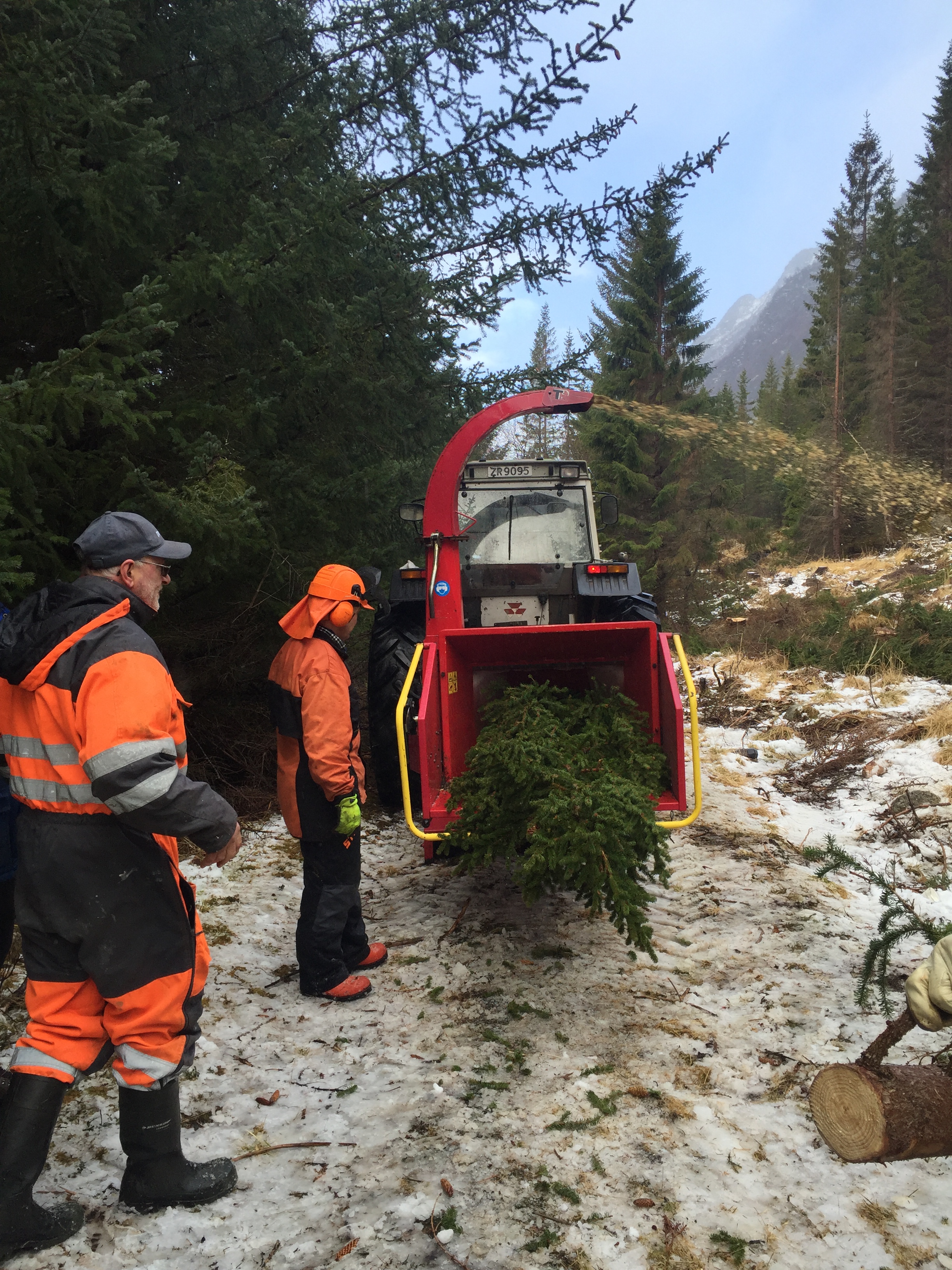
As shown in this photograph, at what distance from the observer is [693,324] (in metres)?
18.4

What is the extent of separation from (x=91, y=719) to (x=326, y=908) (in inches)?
64.4

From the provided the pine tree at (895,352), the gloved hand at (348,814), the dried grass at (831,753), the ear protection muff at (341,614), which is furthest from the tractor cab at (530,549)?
the pine tree at (895,352)

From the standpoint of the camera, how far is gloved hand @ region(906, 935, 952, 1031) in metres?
1.69

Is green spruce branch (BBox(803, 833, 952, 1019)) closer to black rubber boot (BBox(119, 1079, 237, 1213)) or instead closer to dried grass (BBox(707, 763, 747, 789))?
dried grass (BBox(707, 763, 747, 789))

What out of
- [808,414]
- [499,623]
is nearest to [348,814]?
[499,623]

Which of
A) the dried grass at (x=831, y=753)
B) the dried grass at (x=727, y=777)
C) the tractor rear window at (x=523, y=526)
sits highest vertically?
Result: the tractor rear window at (x=523, y=526)

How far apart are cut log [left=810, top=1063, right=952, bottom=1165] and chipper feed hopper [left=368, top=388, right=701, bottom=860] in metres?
1.54

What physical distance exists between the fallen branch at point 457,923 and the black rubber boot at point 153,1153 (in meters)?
1.68

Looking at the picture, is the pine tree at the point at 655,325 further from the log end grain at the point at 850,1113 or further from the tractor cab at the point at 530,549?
the log end grain at the point at 850,1113

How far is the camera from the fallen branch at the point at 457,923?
374cm

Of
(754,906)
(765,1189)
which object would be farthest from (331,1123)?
(754,906)

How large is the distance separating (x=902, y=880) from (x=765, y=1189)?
8.47 feet

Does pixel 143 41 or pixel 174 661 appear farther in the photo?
pixel 174 661

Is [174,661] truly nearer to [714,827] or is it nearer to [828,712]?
[714,827]
